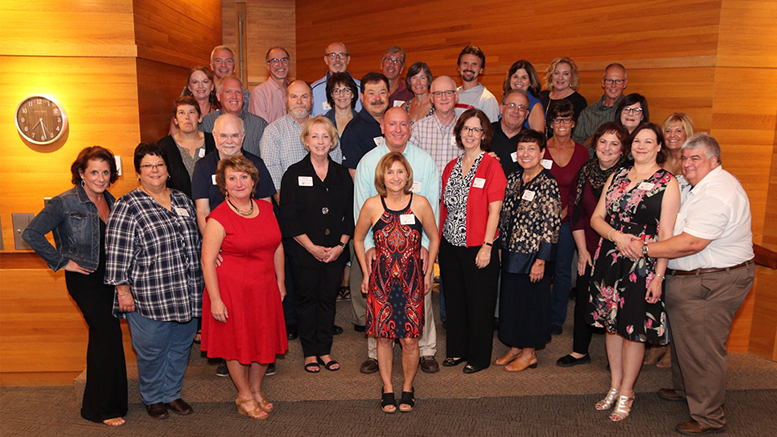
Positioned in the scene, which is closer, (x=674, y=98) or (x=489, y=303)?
(x=489, y=303)

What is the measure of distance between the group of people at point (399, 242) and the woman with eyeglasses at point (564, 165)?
0.01m

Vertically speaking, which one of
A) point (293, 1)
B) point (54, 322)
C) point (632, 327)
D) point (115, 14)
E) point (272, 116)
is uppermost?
point (293, 1)

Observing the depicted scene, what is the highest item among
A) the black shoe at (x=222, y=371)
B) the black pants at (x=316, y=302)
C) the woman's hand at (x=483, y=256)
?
the woman's hand at (x=483, y=256)

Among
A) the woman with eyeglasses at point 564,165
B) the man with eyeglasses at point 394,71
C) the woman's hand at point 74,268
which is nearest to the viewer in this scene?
the woman's hand at point 74,268

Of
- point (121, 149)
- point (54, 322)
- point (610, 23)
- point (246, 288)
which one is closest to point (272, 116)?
point (121, 149)

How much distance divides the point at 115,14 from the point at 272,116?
1.38m

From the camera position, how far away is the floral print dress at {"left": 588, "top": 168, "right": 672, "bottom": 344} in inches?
120

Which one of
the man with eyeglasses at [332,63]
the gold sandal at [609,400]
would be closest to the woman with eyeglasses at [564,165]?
the gold sandal at [609,400]

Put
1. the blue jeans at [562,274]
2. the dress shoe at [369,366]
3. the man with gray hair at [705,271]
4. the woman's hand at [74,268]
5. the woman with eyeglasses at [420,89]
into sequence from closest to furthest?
the man with gray hair at [705,271] → the woman's hand at [74,268] → the dress shoe at [369,366] → the blue jeans at [562,274] → the woman with eyeglasses at [420,89]

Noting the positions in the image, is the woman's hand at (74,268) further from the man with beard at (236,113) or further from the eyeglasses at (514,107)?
the eyeglasses at (514,107)

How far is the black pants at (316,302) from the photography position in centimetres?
359

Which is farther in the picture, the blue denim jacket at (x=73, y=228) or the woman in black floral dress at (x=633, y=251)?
the blue denim jacket at (x=73, y=228)

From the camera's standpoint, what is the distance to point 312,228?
11.5 ft

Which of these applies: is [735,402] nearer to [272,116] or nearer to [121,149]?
[272,116]
